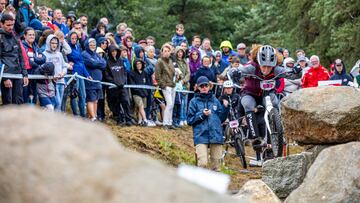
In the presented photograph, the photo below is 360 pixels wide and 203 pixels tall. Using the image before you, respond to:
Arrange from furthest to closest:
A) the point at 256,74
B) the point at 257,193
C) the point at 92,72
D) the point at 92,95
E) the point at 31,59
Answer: the point at 92,72
the point at 92,95
the point at 31,59
the point at 256,74
the point at 257,193

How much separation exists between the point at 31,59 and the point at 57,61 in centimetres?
56

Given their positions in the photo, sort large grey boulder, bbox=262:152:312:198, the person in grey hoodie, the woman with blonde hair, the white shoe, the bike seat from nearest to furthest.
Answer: large grey boulder, bbox=262:152:312:198
the bike seat
the person in grey hoodie
the white shoe
the woman with blonde hair

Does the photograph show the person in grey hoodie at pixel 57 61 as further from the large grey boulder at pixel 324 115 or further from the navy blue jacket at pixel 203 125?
the large grey boulder at pixel 324 115

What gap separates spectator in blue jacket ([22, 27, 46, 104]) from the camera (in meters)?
11.9

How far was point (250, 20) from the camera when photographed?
30922mm

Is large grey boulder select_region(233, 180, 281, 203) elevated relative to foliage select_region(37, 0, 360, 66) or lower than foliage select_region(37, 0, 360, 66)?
lower

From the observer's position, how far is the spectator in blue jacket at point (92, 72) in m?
13.7

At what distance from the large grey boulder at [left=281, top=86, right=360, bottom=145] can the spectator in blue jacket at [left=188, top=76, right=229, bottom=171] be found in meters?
1.56

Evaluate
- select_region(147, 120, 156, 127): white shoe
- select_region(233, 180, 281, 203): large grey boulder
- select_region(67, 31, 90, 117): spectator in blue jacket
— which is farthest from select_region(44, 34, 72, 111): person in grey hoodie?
select_region(233, 180, 281, 203): large grey boulder

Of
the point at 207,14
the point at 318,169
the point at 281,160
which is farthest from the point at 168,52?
the point at 207,14

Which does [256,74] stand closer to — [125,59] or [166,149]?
[166,149]

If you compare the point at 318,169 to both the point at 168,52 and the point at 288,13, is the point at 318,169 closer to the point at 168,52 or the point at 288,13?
the point at 168,52

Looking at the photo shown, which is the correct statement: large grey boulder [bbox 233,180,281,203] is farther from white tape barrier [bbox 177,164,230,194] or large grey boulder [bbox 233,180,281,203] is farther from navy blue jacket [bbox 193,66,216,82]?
navy blue jacket [bbox 193,66,216,82]

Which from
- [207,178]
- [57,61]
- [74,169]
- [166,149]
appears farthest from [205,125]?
[74,169]
